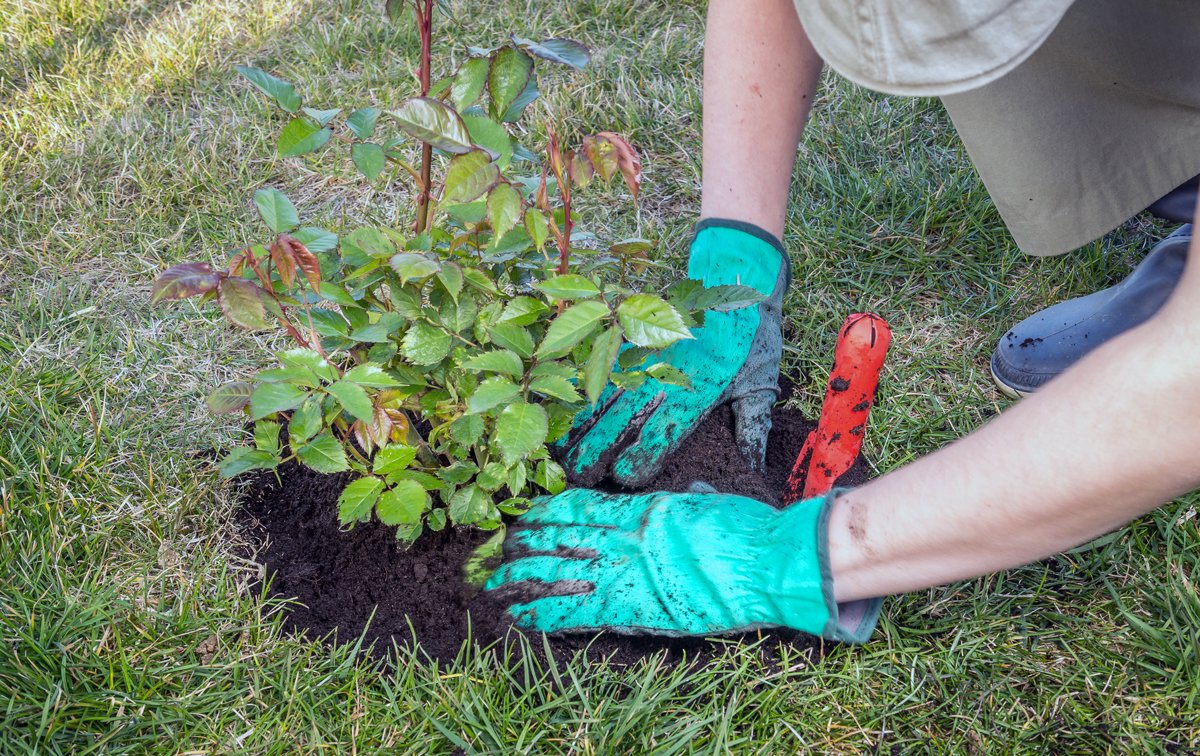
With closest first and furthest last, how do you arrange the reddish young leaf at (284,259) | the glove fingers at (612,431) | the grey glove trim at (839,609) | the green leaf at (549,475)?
the reddish young leaf at (284,259)
the grey glove trim at (839,609)
the green leaf at (549,475)
the glove fingers at (612,431)

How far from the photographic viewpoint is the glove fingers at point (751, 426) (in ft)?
5.80

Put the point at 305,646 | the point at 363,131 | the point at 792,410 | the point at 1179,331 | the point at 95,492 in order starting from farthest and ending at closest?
the point at 792,410
the point at 95,492
the point at 305,646
the point at 363,131
the point at 1179,331

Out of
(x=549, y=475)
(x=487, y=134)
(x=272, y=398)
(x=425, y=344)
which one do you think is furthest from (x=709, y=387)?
(x=272, y=398)

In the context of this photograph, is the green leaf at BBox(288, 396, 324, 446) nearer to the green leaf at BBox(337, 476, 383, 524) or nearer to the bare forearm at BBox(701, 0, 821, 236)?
the green leaf at BBox(337, 476, 383, 524)

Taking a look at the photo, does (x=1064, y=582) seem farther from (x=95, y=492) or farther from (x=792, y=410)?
(x=95, y=492)

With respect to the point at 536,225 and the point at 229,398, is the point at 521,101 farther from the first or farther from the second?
the point at 229,398

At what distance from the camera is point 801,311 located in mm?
2127

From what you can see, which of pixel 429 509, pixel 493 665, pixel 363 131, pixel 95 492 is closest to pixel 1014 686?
pixel 493 665

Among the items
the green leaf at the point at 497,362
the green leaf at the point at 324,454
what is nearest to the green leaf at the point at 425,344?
the green leaf at the point at 497,362

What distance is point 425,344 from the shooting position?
4.25 feet

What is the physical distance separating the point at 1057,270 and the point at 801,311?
0.66 meters

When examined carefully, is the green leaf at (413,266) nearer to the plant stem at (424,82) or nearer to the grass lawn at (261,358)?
the plant stem at (424,82)

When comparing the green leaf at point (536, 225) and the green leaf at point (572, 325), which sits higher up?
the green leaf at point (536, 225)

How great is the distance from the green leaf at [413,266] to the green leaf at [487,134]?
16 centimetres
